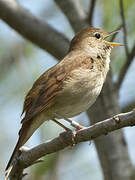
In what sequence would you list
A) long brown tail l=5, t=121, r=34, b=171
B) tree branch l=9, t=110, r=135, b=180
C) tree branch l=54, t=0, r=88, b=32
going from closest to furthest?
tree branch l=9, t=110, r=135, b=180, long brown tail l=5, t=121, r=34, b=171, tree branch l=54, t=0, r=88, b=32

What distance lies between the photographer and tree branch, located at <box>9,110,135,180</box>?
140 inches

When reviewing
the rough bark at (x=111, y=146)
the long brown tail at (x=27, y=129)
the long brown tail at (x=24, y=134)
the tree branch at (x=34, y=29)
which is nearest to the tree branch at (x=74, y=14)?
the tree branch at (x=34, y=29)

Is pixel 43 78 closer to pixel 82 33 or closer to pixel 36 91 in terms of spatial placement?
pixel 36 91

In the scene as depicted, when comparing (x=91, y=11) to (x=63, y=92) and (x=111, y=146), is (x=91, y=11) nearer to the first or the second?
(x=63, y=92)

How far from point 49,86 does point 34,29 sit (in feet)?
5.45

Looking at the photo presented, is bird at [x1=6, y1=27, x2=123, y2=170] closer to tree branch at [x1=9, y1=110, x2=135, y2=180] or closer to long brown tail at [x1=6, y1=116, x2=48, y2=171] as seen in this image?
long brown tail at [x1=6, y1=116, x2=48, y2=171]

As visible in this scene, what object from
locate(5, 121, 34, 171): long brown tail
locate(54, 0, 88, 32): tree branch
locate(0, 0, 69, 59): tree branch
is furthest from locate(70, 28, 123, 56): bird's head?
locate(5, 121, 34, 171): long brown tail

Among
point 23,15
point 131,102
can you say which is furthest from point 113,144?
point 23,15

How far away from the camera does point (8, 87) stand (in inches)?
326

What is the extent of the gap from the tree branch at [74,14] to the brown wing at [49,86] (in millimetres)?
1149

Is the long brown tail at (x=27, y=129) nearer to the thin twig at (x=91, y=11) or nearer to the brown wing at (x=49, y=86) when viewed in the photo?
the brown wing at (x=49, y=86)

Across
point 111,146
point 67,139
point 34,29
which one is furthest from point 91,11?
point 67,139

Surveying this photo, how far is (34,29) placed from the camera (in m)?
6.29

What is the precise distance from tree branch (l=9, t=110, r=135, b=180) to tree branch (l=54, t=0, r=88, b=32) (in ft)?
Answer: 7.95
